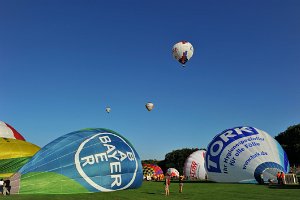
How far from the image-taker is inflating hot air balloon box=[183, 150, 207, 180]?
4766cm

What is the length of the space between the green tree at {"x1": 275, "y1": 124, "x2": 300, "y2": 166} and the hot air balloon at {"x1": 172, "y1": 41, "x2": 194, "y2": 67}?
39.4 meters

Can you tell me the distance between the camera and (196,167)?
1905 inches

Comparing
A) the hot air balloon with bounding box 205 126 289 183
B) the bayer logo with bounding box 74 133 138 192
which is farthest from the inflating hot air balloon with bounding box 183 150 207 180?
the bayer logo with bounding box 74 133 138 192

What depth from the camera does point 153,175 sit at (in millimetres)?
54500

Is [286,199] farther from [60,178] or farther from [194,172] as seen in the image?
[194,172]

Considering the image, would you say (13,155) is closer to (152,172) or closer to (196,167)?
(196,167)

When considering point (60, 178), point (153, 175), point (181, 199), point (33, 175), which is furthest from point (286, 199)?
point (153, 175)

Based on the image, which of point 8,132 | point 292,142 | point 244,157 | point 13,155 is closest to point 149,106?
point 8,132

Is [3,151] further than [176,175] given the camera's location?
No

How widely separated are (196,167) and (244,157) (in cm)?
2131

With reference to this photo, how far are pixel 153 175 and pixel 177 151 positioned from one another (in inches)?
1763

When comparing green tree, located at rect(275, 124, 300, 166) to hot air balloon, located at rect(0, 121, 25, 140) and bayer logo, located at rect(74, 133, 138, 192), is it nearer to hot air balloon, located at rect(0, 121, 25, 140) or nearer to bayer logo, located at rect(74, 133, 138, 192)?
hot air balloon, located at rect(0, 121, 25, 140)

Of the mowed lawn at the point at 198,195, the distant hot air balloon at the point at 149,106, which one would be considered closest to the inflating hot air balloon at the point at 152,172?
the distant hot air balloon at the point at 149,106

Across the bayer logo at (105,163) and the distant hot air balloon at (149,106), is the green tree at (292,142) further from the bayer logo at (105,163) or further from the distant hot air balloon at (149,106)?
the bayer logo at (105,163)
